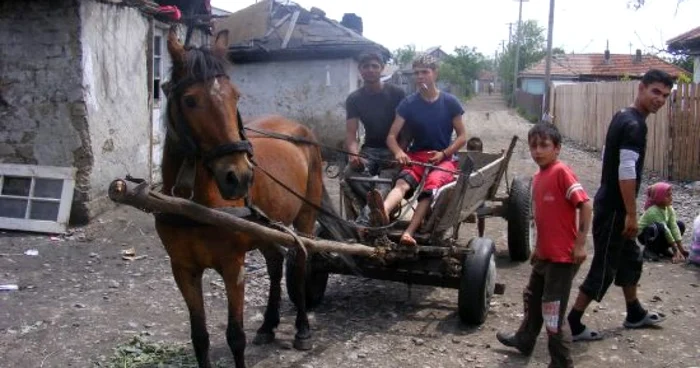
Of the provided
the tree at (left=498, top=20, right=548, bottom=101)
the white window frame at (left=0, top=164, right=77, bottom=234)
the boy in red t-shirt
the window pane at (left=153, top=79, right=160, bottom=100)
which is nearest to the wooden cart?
the boy in red t-shirt

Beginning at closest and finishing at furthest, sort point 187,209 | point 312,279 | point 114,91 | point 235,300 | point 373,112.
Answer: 1. point 187,209
2. point 235,300
3. point 312,279
4. point 373,112
5. point 114,91

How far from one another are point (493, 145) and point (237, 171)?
65.3 ft

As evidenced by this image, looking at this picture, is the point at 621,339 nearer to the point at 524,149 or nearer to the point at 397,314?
the point at 397,314

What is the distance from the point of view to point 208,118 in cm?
350

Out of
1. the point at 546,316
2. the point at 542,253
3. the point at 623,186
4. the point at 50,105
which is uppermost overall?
the point at 50,105

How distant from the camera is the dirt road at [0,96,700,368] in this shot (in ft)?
15.9

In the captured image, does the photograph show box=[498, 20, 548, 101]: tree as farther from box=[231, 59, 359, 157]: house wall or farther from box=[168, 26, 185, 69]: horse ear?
box=[168, 26, 185, 69]: horse ear

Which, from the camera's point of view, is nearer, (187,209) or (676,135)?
(187,209)

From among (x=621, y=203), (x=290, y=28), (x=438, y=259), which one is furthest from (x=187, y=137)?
(x=290, y=28)

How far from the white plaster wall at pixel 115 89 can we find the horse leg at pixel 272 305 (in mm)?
4519

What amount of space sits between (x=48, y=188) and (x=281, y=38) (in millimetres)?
9061

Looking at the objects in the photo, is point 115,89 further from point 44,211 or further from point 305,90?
point 305,90

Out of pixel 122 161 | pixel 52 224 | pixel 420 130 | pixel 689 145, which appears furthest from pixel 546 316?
pixel 689 145

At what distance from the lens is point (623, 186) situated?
4867 millimetres
